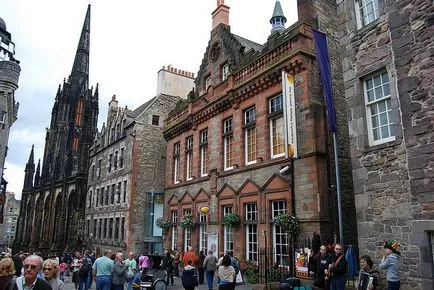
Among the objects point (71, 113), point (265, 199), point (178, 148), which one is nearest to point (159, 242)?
point (178, 148)

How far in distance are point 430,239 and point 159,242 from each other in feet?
68.7

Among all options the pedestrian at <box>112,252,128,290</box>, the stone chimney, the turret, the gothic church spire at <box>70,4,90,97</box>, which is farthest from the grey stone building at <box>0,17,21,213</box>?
the gothic church spire at <box>70,4,90,97</box>

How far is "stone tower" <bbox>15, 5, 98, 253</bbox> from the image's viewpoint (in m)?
44.7

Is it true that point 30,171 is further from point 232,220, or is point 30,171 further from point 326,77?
point 326,77

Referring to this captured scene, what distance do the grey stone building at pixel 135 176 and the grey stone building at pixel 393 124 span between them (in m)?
18.5

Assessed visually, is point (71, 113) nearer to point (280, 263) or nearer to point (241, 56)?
point (241, 56)

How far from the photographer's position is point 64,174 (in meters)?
52.3

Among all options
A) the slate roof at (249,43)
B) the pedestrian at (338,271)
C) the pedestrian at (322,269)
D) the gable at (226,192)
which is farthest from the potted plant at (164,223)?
the pedestrian at (338,271)

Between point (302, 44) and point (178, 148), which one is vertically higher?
point (302, 44)

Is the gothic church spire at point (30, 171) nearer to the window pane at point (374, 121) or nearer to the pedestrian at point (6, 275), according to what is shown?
the window pane at point (374, 121)

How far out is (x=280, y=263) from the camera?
13.7 meters

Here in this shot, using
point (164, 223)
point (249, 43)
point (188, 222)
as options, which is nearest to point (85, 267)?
point (188, 222)

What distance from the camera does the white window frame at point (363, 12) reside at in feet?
33.2

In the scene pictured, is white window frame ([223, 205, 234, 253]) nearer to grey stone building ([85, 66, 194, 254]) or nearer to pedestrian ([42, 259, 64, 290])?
grey stone building ([85, 66, 194, 254])
